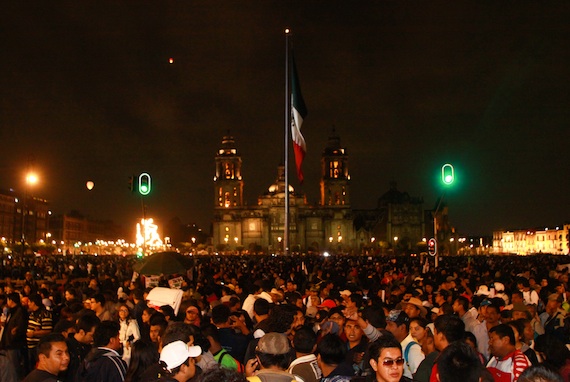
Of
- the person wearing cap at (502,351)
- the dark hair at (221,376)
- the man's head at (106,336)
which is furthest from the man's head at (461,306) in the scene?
the dark hair at (221,376)

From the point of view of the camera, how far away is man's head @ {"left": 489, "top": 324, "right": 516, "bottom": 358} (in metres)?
6.34

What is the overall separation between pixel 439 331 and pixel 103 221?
185 metres

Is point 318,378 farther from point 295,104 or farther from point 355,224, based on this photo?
point 355,224

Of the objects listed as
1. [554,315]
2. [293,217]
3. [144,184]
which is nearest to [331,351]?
[554,315]

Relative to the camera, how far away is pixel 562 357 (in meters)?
6.14

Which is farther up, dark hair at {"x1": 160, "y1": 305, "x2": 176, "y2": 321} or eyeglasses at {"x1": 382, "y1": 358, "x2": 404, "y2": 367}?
dark hair at {"x1": 160, "y1": 305, "x2": 176, "y2": 321}

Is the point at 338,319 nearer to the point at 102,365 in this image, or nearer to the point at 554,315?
the point at 102,365

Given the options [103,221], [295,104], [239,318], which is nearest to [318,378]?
[239,318]

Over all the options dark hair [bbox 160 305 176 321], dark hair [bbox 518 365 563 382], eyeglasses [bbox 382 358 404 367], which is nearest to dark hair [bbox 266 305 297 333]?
dark hair [bbox 160 305 176 321]

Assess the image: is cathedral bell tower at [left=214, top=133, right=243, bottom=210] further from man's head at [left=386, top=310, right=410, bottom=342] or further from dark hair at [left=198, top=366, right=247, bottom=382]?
dark hair at [left=198, top=366, right=247, bottom=382]

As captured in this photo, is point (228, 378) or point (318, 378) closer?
point (228, 378)

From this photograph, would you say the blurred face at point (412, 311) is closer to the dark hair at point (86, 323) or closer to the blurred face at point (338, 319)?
the blurred face at point (338, 319)

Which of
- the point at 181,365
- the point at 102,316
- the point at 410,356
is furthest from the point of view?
the point at 102,316

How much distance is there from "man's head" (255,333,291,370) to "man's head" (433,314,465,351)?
2.13m
